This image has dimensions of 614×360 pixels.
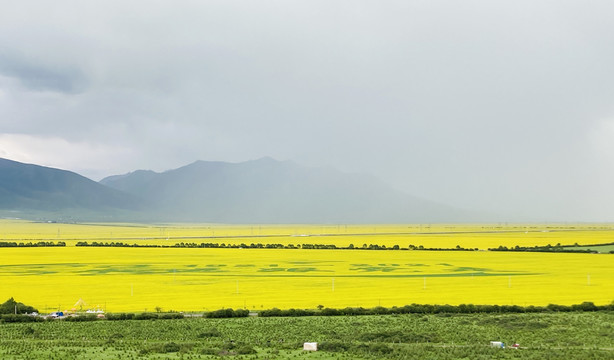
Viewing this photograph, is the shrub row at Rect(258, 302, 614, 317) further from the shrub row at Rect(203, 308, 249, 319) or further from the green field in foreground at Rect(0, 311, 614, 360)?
the shrub row at Rect(203, 308, 249, 319)

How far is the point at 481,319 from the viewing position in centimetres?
4184

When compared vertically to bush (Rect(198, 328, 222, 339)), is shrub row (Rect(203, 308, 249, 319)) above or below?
above

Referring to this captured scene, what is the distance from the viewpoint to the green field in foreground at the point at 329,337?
32.3 meters

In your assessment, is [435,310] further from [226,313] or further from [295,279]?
[295,279]

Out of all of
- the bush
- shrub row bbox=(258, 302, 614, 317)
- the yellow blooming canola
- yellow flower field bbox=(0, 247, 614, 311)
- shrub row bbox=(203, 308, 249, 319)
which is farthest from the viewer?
yellow flower field bbox=(0, 247, 614, 311)

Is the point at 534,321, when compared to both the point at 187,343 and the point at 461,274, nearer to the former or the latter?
the point at 187,343

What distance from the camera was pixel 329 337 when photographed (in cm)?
3694

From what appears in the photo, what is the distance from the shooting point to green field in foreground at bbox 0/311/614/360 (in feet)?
106

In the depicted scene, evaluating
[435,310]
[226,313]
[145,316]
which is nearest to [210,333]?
[226,313]

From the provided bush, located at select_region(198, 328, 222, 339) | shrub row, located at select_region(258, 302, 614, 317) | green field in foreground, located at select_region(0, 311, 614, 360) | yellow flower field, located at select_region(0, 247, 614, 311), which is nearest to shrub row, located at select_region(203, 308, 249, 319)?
green field in foreground, located at select_region(0, 311, 614, 360)

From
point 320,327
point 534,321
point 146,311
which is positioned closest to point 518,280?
point 534,321

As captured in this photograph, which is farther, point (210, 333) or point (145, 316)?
point (145, 316)

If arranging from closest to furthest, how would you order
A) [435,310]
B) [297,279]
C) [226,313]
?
[226,313], [435,310], [297,279]

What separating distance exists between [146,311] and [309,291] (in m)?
14.7
